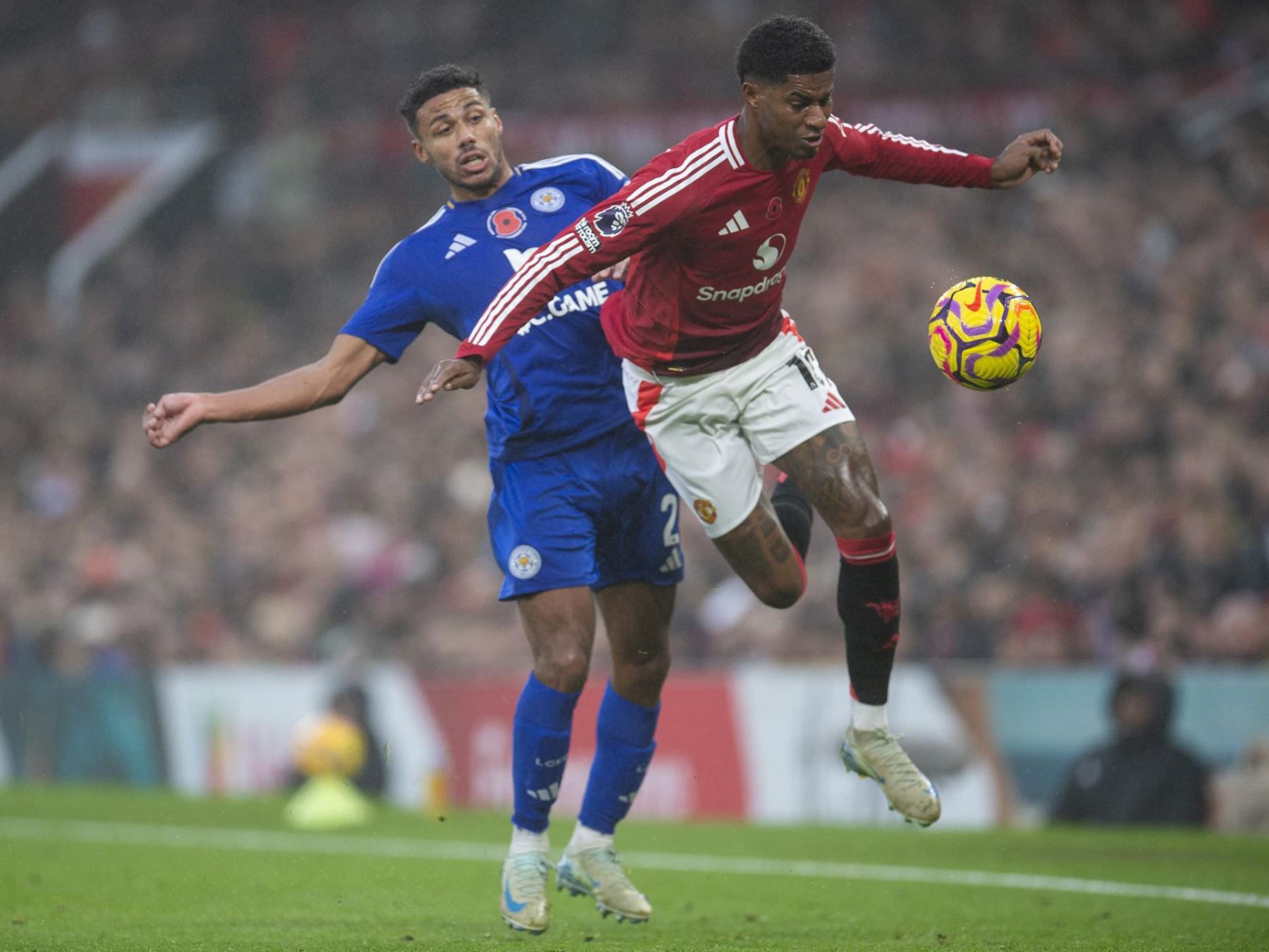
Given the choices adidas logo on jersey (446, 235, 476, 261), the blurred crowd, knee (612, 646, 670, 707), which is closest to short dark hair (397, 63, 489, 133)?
adidas logo on jersey (446, 235, 476, 261)

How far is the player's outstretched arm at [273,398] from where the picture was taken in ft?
17.4

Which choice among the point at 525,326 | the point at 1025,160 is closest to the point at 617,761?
the point at 525,326

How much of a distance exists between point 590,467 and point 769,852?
411 cm

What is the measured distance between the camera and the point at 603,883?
Answer: 247 inches

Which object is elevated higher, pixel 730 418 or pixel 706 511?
pixel 730 418

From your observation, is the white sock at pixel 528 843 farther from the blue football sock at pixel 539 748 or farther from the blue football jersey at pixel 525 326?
the blue football jersey at pixel 525 326

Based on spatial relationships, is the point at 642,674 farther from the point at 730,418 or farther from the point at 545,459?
the point at 730,418

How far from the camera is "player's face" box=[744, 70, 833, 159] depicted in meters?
5.35

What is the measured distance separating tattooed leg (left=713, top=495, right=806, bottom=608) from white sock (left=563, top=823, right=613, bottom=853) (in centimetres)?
115

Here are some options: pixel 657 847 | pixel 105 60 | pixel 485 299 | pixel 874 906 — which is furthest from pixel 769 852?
pixel 105 60

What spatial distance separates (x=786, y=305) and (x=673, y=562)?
10.6m

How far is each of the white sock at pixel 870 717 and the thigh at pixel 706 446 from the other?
0.77 metres

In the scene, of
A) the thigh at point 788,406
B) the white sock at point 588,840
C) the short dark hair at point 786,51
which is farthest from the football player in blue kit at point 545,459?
the short dark hair at point 786,51

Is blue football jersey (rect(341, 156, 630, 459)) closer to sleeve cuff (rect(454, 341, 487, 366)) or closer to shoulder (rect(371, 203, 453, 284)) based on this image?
shoulder (rect(371, 203, 453, 284))
